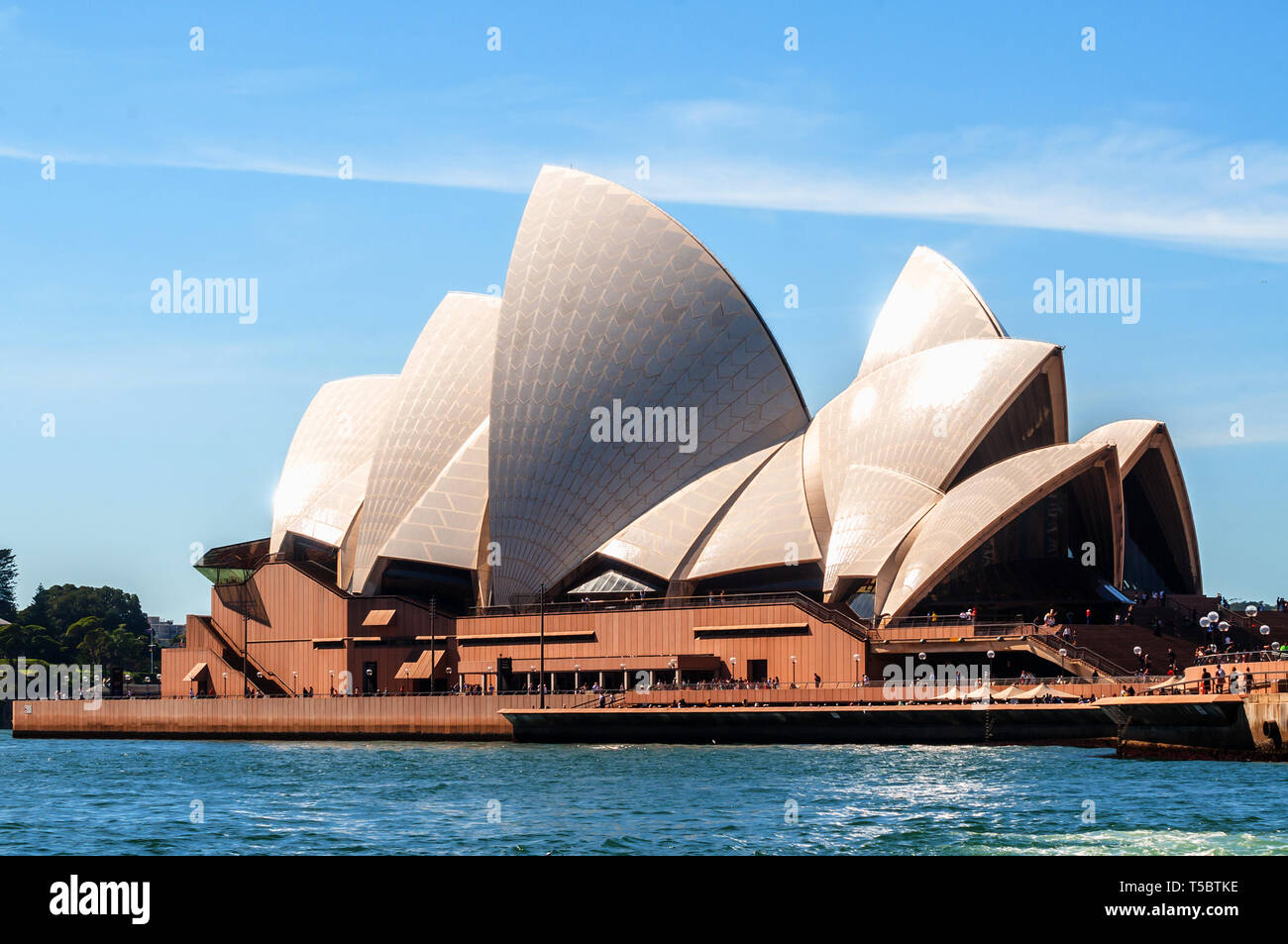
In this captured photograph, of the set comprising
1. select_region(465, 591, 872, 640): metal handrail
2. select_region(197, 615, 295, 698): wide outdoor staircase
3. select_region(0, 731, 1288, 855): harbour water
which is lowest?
select_region(0, 731, 1288, 855): harbour water

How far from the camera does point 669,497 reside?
200ft

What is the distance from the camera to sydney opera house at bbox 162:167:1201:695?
54500 mm

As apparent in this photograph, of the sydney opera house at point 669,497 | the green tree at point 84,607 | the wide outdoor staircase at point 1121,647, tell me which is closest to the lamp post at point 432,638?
the sydney opera house at point 669,497

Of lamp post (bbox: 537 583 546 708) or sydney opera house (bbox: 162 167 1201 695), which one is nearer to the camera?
lamp post (bbox: 537 583 546 708)

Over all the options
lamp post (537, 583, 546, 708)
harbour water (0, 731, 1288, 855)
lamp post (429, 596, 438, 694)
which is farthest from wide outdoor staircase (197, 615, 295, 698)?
harbour water (0, 731, 1288, 855)

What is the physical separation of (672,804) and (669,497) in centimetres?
3444

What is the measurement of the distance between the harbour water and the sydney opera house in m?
13.4

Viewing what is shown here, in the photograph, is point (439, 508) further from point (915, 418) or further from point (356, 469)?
point (915, 418)

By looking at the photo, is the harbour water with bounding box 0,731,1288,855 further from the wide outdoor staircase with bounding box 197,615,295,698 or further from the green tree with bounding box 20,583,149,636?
the green tree with bounding box 20,583,149,636

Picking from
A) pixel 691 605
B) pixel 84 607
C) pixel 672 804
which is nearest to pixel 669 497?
pixel 691 605

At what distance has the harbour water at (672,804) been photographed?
21281 mm

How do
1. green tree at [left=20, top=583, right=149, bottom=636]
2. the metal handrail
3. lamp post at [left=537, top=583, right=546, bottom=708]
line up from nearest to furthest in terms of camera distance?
lamp post at [left=537, top=583, right=546, bottom=708] < the metal handrail < green tree at [left=20, top=583, right=149, bottom=636]

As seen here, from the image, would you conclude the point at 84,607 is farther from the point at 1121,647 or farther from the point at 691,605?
the point at 1121,647
